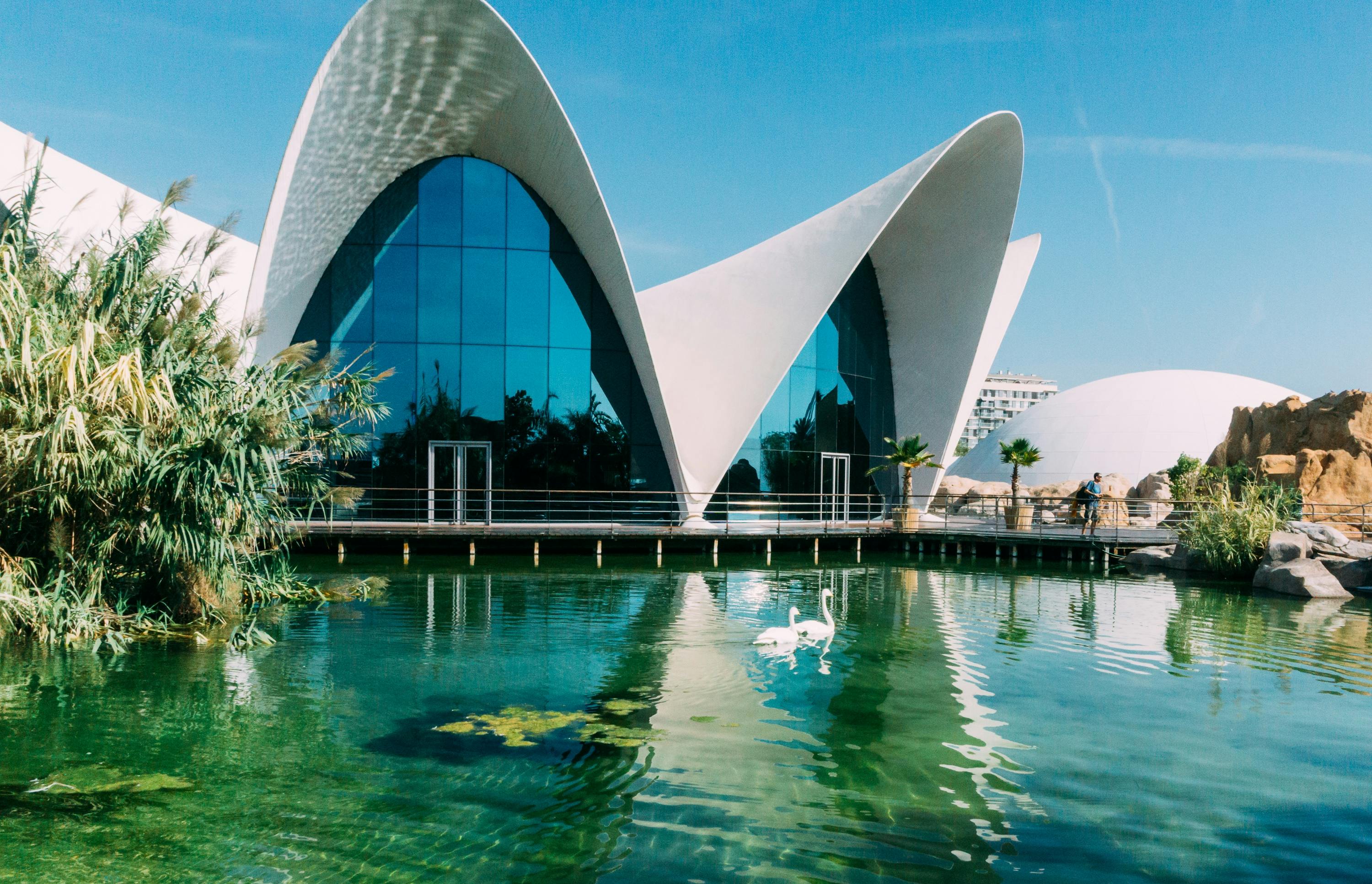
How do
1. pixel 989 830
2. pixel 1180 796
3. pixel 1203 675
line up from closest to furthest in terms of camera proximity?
pixel 989 830 → pixel 1180 796 → pixel 1203 675

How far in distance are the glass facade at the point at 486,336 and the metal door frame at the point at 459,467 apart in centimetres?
13

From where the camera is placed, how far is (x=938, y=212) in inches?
992

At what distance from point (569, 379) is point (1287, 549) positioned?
14376 mm

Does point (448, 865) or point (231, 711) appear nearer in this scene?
point (448, 865)

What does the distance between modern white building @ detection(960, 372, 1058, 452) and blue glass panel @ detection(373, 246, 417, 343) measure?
4508 inches

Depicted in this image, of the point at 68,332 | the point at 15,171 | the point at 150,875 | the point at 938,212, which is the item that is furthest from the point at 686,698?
the point at 938,212

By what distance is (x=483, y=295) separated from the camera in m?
21.7

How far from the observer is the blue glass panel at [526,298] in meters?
21.8

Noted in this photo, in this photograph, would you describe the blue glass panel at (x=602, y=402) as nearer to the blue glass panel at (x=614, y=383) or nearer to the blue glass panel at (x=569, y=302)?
the blue glass panel at (x=614, y=383)

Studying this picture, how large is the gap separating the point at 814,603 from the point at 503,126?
1325 centimetres

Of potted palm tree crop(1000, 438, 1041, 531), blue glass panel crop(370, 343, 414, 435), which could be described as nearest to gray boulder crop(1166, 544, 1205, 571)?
potted palm tree crop(1000, 438, 1041, 531)

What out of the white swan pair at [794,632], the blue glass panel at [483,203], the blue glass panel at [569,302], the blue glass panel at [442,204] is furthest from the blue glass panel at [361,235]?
the white swan pair at [794,632]

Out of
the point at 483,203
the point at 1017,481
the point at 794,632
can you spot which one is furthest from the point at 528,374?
the point at 1017,481

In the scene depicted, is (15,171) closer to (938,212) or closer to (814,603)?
(814,603)
